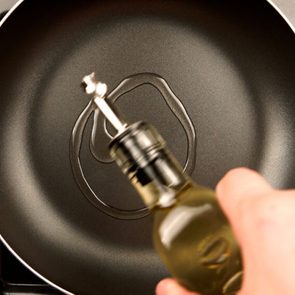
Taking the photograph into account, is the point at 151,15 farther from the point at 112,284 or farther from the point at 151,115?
the point at 112,284

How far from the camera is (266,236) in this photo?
369 mm

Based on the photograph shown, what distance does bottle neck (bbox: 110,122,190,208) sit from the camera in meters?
0.46

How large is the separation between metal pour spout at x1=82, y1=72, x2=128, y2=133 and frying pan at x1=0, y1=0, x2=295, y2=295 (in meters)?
0.19

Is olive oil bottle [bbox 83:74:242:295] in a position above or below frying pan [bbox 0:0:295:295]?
below

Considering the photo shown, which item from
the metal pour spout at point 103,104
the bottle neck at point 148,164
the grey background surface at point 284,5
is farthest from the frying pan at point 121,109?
the bottle neck at point 148,164

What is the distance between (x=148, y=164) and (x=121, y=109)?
0.32 m

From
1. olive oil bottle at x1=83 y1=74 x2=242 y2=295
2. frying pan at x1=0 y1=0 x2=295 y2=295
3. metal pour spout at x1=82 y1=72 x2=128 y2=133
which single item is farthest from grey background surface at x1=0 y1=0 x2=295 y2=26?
olive oil bottle at x1=83 y1=74 x2=242 y2=295

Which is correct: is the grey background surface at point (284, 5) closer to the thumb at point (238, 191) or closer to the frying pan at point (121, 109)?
the frying pan at point (121, 109)

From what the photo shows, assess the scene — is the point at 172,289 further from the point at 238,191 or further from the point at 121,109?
the point at 121,109

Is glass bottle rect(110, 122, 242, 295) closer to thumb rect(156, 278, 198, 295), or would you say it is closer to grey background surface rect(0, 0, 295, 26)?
thumb rect(156, 278, 198, 295)

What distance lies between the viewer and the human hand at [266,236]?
36 centimetres

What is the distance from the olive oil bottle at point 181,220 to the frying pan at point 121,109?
288 millimetres

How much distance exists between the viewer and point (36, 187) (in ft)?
2.58

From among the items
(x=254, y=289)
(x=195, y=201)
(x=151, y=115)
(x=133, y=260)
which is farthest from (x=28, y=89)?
(x=254, y=289)
